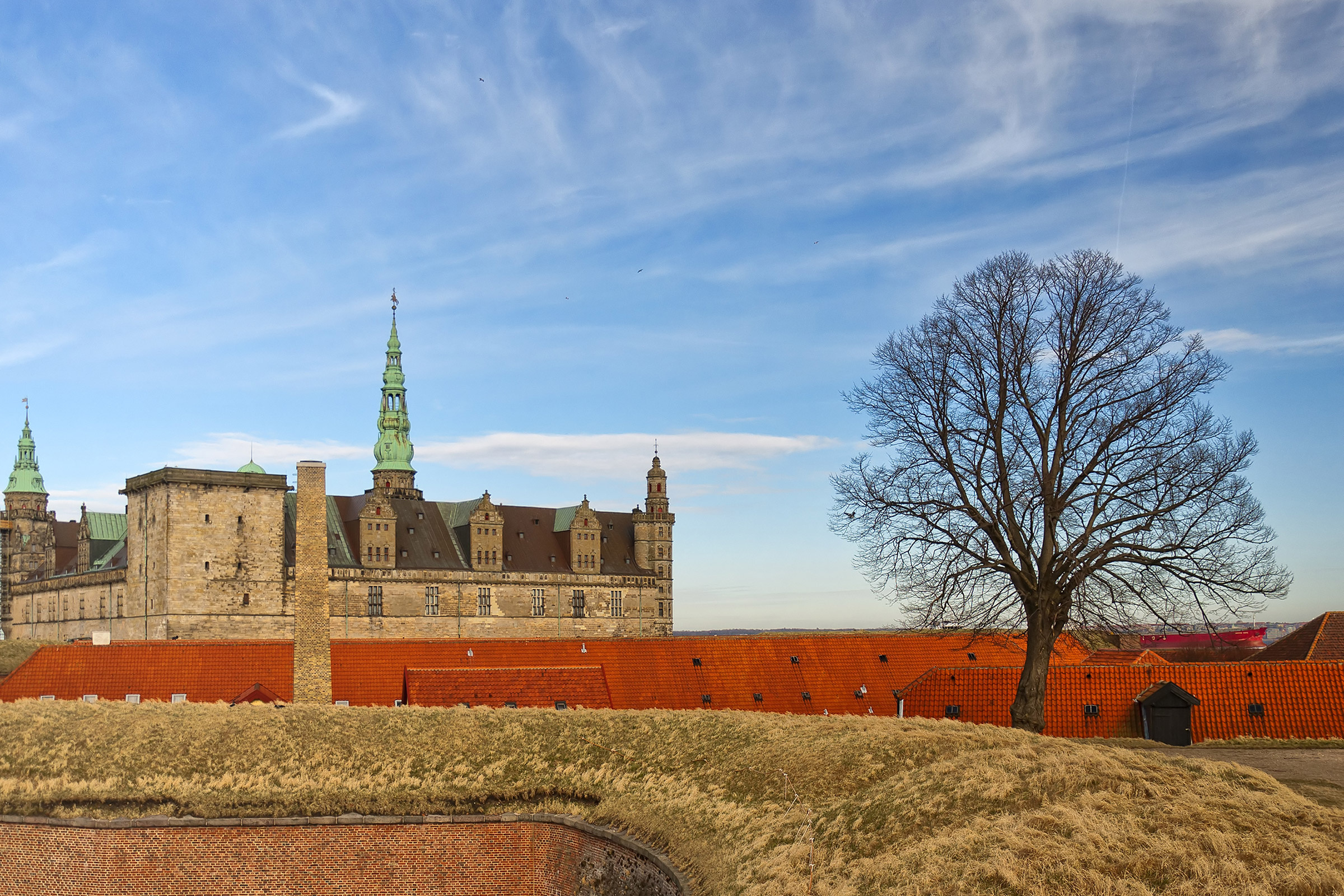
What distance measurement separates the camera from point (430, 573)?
73.8 metres

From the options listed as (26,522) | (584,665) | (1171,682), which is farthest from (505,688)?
(26,522)

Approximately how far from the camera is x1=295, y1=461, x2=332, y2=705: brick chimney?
38.8m

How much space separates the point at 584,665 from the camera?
4025cm

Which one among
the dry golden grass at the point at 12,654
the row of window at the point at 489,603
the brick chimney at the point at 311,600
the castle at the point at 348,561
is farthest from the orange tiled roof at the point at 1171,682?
the row of window at the point at 489,603

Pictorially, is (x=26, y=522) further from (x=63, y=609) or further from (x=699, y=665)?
(x=699, y=665)

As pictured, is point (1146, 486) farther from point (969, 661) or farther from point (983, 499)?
point (969, 661)

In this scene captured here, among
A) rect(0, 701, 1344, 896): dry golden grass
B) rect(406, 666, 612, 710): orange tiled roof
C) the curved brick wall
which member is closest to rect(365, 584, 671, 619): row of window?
rect(406, 666, 612, 710): orange tiled roof

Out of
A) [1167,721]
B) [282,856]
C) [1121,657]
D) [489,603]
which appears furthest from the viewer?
[489,603]

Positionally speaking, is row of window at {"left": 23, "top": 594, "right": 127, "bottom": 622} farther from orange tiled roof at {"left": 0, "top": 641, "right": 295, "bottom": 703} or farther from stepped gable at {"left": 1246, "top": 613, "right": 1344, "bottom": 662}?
stepped gable at {"left": 1246, "top": 613, "right": 1344, "bottom": 662}

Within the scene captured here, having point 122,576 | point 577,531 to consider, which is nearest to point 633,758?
point 122,576

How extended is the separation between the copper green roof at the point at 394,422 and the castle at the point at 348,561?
0.40ft

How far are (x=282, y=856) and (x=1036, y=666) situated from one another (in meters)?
14.7

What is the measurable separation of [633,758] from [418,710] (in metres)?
6.82

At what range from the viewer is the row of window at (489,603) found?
71.8m
